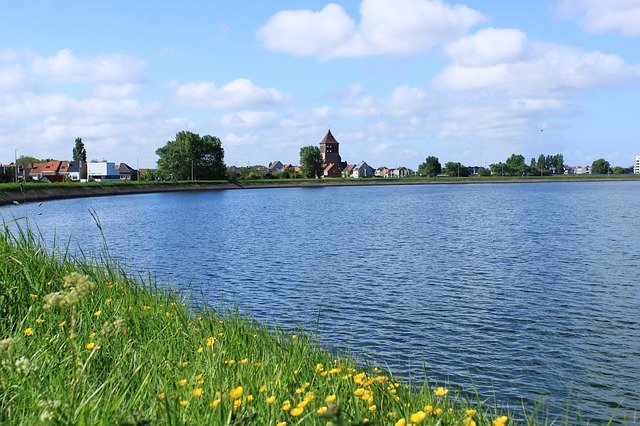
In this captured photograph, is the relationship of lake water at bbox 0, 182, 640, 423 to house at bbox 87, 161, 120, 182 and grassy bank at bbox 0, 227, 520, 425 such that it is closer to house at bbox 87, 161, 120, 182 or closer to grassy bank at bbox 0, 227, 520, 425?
grassy bank at bbox 0, 227, 520, 425

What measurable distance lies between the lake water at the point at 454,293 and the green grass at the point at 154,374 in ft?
5.31

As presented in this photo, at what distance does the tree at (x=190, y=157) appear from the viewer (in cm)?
15238

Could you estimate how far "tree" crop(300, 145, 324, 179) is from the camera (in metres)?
195

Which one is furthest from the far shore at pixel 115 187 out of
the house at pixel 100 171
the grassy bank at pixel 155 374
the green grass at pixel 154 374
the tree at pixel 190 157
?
the house at pixel 100 171

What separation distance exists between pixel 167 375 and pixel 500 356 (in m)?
10.2

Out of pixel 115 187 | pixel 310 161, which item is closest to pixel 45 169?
pixel 115 187

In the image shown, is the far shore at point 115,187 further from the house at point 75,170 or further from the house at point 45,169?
the house at point 75,170

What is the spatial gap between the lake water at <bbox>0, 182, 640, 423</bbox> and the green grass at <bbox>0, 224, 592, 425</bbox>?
1.62 m

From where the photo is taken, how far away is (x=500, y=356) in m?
14.7

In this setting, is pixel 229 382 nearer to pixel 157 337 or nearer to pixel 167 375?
pixel 167 375

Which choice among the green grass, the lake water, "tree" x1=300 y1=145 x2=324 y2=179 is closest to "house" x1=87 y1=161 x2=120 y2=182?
"tree" x1=300 y1=145 x2=324 y2=179

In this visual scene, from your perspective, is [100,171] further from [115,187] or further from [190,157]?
[115,187]

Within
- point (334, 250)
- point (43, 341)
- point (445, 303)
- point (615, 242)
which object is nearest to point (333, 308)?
point (445, 303)

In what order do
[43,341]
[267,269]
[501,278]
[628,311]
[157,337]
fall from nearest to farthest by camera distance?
[43,341] < [157,337] < [628,311] < [501,278] < [267,269]
